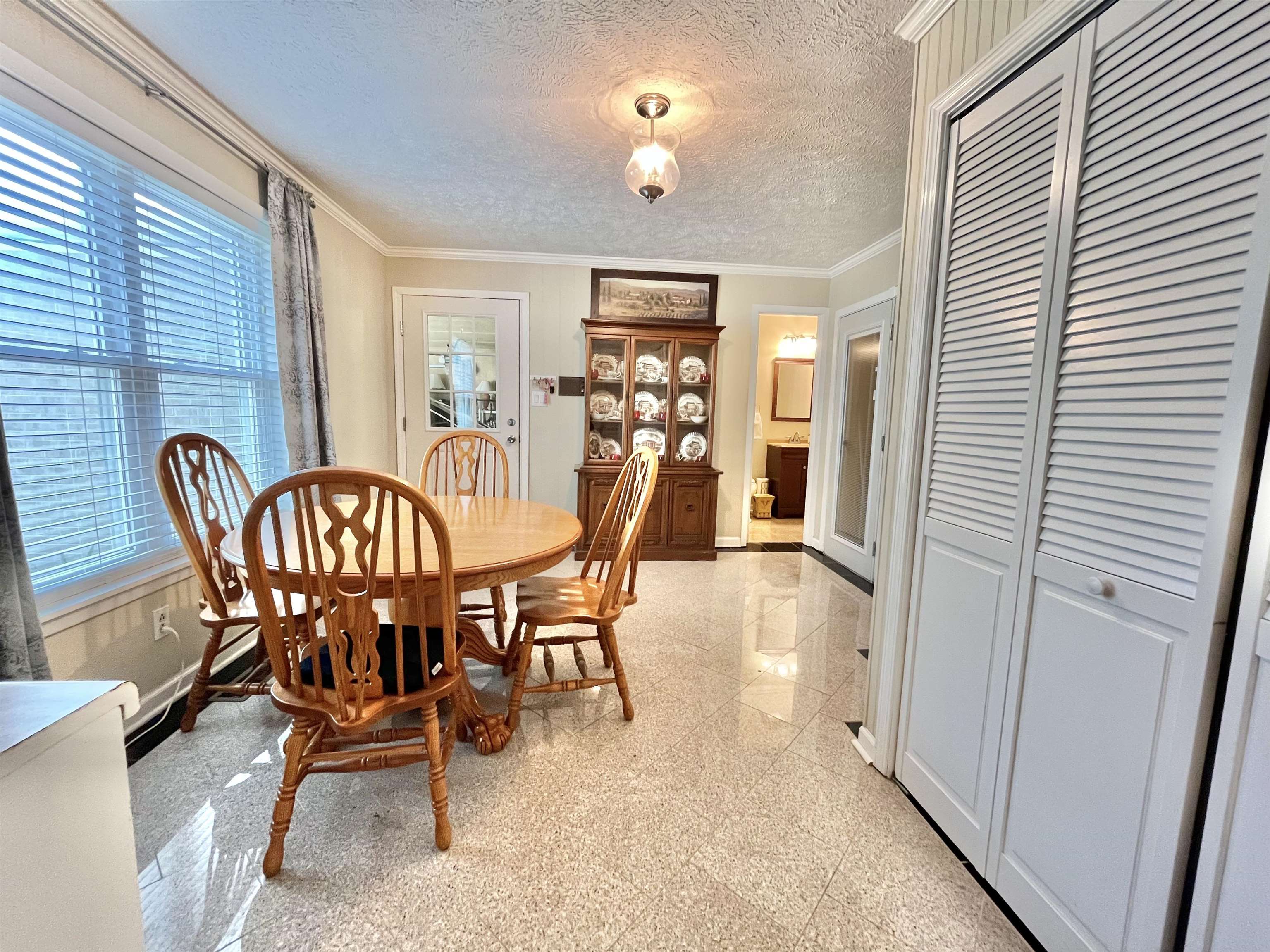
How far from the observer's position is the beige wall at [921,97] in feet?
4.12

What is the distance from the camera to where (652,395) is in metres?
4.05

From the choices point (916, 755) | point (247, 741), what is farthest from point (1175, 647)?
point (247, 741)

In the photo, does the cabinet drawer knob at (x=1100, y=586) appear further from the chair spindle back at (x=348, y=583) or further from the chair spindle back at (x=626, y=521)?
the chair spindle back at (x=348, y=583)

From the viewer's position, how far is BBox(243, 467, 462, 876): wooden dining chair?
111 centimetres

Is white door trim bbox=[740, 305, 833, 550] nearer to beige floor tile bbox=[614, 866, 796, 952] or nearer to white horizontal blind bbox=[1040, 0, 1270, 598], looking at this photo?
white horizontal blind bbox=[1040, 0, 1270, 598]

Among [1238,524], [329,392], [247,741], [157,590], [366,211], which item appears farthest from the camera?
[366,211]

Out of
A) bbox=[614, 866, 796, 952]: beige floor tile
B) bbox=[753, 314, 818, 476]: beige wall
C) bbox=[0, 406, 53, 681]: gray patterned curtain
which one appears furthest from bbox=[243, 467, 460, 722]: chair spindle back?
bbox=[753, 314, 818, 476]: beige wall

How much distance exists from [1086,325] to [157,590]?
2993 mm

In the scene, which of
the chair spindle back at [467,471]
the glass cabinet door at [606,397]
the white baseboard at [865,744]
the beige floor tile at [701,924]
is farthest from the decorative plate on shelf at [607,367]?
the beige floor tile at [701,924]

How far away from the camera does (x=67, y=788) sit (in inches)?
25.9

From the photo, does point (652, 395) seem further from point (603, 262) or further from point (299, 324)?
point (299, 324)

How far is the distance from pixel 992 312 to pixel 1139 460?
0.50 m

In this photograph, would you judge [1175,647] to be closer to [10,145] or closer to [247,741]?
[247,741]

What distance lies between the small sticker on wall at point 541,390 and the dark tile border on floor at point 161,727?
2.55m
